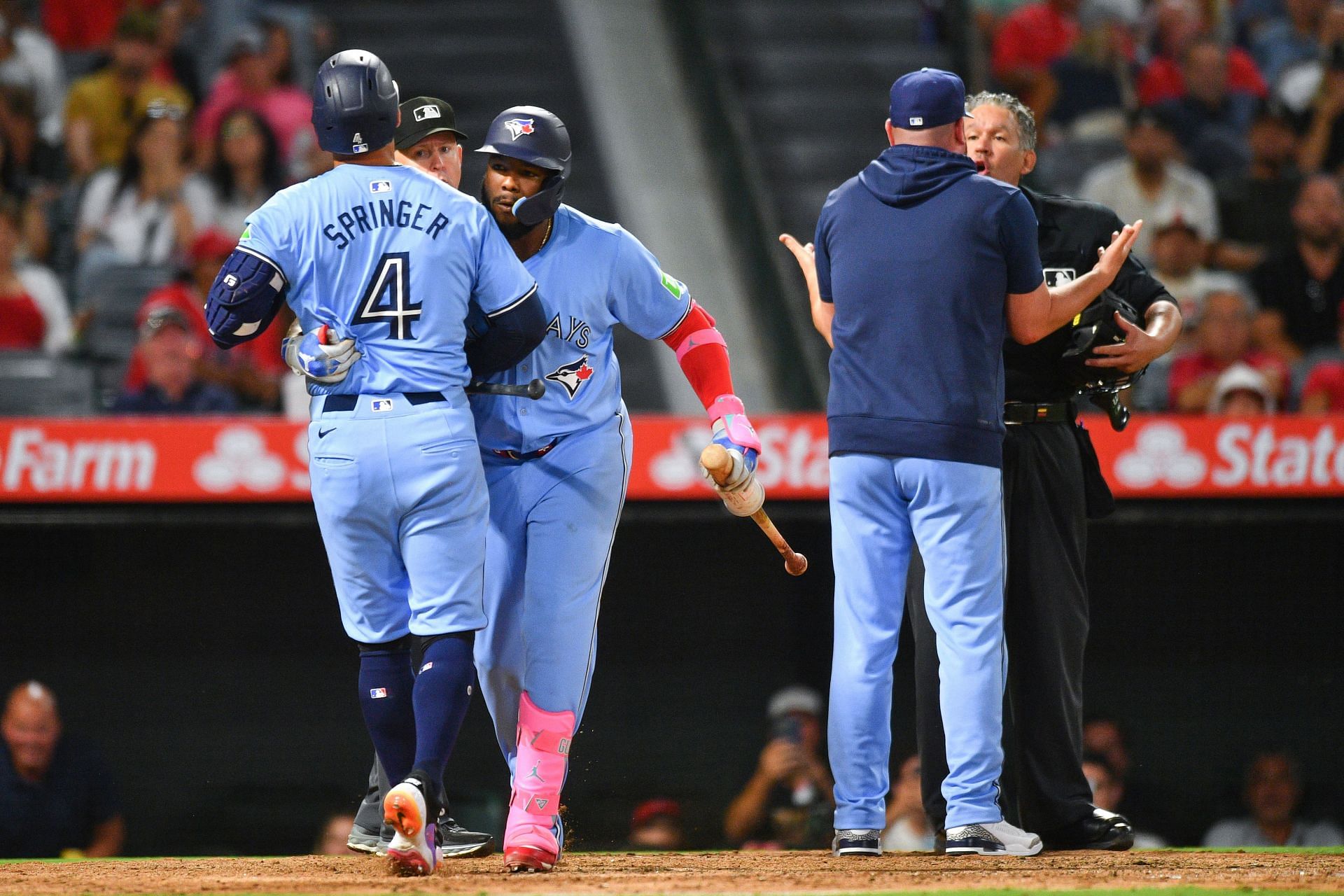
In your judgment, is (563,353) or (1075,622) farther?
(1075,622)

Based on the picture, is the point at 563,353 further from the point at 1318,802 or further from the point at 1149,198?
the point at 1149,198

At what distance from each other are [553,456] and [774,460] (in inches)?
83.9

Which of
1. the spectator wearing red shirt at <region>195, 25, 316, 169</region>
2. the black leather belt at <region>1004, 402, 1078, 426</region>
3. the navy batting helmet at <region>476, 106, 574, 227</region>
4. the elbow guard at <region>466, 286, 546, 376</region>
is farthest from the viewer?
the spectator wearing red shirt at <region>195, 25, 316, 169</region>

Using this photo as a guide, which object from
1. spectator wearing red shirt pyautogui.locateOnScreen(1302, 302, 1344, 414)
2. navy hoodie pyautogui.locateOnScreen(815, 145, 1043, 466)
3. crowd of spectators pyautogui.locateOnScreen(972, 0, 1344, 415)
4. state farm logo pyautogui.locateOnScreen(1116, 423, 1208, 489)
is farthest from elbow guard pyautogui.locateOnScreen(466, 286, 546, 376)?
spectator wearing red shirt pyautogui.locateOnScreen(1302, 302, 1344, 414)

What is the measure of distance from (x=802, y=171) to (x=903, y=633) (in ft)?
12.4

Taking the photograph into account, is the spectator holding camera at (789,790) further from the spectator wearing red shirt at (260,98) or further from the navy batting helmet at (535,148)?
the spectator wearing red shirt at (260,98)

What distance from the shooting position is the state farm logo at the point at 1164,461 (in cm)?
584

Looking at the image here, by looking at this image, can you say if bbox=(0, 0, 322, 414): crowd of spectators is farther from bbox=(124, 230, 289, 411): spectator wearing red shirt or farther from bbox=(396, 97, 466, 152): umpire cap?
bbox=(396, 97, 466, 152): umpire cap

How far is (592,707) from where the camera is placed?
6.17 m

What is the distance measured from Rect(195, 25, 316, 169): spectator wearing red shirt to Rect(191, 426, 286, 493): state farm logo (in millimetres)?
2769

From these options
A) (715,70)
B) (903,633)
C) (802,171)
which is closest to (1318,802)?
(903,633)

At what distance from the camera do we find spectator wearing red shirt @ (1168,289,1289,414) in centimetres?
701

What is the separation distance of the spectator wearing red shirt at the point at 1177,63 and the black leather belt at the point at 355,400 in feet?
21.3

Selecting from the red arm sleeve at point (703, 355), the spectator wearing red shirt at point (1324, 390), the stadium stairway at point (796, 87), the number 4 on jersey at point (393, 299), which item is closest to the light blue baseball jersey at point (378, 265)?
the number 4 on jersey at point (393, 299)
